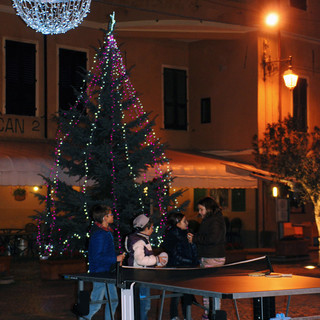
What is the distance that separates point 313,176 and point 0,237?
28.2 feet

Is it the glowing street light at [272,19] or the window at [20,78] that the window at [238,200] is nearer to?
the glowing street light at [272,19]

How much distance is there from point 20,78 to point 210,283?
1406cm

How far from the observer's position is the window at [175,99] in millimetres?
22969

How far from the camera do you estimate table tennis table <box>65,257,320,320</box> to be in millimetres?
5977

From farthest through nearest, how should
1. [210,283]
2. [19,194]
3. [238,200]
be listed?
[238,200], [19,194], [210,283]

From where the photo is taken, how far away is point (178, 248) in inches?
364

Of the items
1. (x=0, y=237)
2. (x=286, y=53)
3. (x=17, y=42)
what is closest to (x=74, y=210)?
(x=0, y=237)

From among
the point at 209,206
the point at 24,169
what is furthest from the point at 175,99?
the point at 209,206

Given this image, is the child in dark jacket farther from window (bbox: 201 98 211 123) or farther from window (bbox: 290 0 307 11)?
window (bbox: 290 0 307 11)

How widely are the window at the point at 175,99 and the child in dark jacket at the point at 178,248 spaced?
1367 centimetres

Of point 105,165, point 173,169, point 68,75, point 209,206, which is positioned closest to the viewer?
point 209,206

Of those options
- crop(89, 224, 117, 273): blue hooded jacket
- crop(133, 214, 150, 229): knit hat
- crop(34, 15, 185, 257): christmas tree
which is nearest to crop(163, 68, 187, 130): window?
crop(34, 15, 185, 257): christmas tree

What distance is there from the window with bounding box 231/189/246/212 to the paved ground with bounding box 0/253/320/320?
1005 centimetres

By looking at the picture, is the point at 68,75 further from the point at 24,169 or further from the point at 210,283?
the point at 210,283
